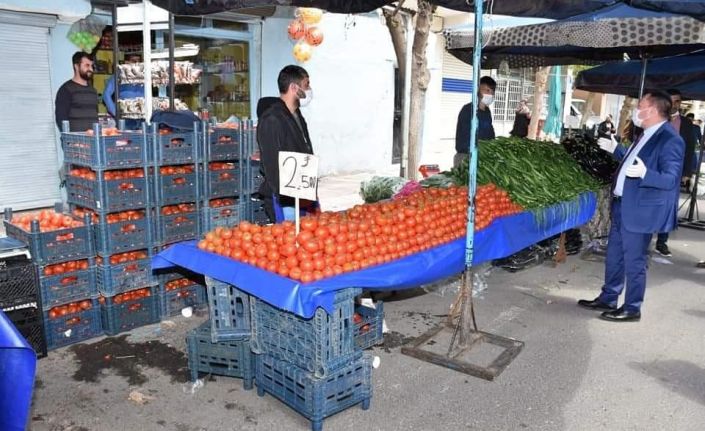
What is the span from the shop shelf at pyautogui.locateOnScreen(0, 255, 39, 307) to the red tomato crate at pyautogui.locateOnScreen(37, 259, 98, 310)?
0.11 metres

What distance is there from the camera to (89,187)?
4891 millimetres

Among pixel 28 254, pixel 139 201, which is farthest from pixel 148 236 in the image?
pixel 28 254

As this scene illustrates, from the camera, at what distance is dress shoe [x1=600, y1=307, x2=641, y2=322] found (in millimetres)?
5672

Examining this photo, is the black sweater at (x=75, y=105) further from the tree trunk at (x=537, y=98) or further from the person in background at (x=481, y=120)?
the tree trunk at (x=537, y=98)

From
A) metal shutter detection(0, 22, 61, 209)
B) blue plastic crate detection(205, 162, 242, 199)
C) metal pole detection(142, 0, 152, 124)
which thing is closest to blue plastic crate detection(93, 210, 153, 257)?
blue plastic crate detection(205, 162, 242, 199)

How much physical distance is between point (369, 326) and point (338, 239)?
1.25m

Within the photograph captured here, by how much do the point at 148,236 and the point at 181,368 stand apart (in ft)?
4.19

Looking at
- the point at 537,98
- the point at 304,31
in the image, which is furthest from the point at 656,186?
the point at 537,98

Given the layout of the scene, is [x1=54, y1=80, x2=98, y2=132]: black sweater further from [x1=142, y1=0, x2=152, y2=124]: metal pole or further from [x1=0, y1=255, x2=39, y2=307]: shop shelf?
[x1=0, y1=255, x2=39, y2=307]: shop shelf

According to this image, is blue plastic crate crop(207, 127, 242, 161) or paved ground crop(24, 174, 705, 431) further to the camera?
blue plastic crate crop(207, 127, 242, 161)

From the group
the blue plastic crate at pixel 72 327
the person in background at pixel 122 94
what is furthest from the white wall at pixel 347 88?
the blue plastic crate at pixel 72 327

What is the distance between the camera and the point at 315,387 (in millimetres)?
3598

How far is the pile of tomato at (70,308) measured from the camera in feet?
15.5

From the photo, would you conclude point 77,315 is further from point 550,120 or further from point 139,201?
point 550,120
